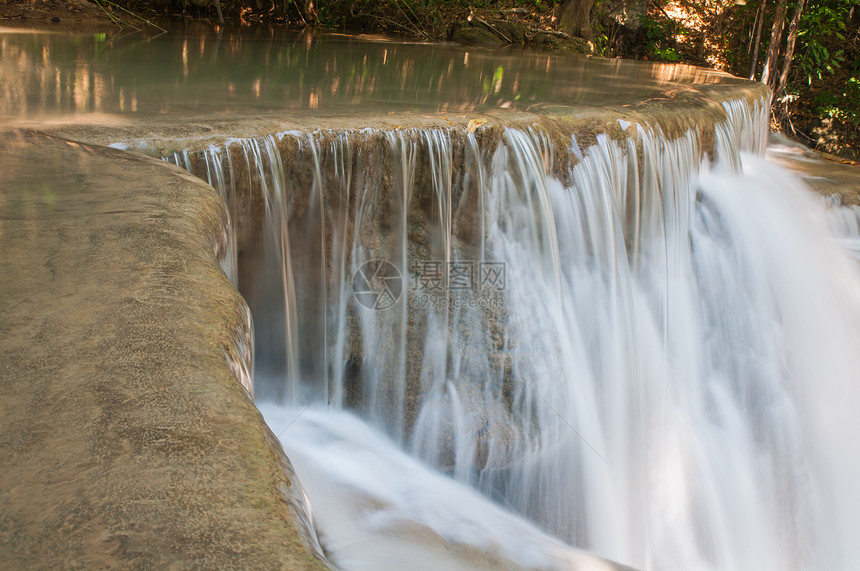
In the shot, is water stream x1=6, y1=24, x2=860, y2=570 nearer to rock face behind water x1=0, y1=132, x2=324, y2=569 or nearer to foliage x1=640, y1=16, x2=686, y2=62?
rock face behind water x1=0, y1=132, x2=324, y2=569

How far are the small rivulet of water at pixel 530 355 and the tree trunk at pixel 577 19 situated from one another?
7.31m

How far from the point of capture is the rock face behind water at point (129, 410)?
42.0 inches

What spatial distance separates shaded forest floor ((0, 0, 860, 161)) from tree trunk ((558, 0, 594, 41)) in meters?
0.17

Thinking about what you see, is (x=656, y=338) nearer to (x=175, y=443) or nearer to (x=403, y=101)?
(x=403, y=101)

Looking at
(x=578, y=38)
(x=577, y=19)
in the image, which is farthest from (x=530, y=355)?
(x=577, y=19)

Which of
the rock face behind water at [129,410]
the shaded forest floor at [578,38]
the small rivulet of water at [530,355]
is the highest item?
the shaded forest floor at [578,38]

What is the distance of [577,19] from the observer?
11852 mm

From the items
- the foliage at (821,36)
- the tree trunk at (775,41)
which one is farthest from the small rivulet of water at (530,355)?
the foliage at (821,36)

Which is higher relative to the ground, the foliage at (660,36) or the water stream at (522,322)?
the foliage at (660,36)

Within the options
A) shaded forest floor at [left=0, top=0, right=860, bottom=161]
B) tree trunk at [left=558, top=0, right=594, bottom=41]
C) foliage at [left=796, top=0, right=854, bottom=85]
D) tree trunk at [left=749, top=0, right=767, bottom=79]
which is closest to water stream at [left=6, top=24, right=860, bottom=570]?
shaded forest floor at [left=0, top=0, right=860, bottom=161]

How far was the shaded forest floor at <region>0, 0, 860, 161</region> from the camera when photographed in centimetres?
1033

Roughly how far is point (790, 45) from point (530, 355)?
26.5 feet

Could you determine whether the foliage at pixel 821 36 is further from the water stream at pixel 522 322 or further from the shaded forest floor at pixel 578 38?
the water stream at pixel 522 322

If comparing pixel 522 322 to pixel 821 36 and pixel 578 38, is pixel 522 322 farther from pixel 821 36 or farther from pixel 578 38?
pixel 821 36
